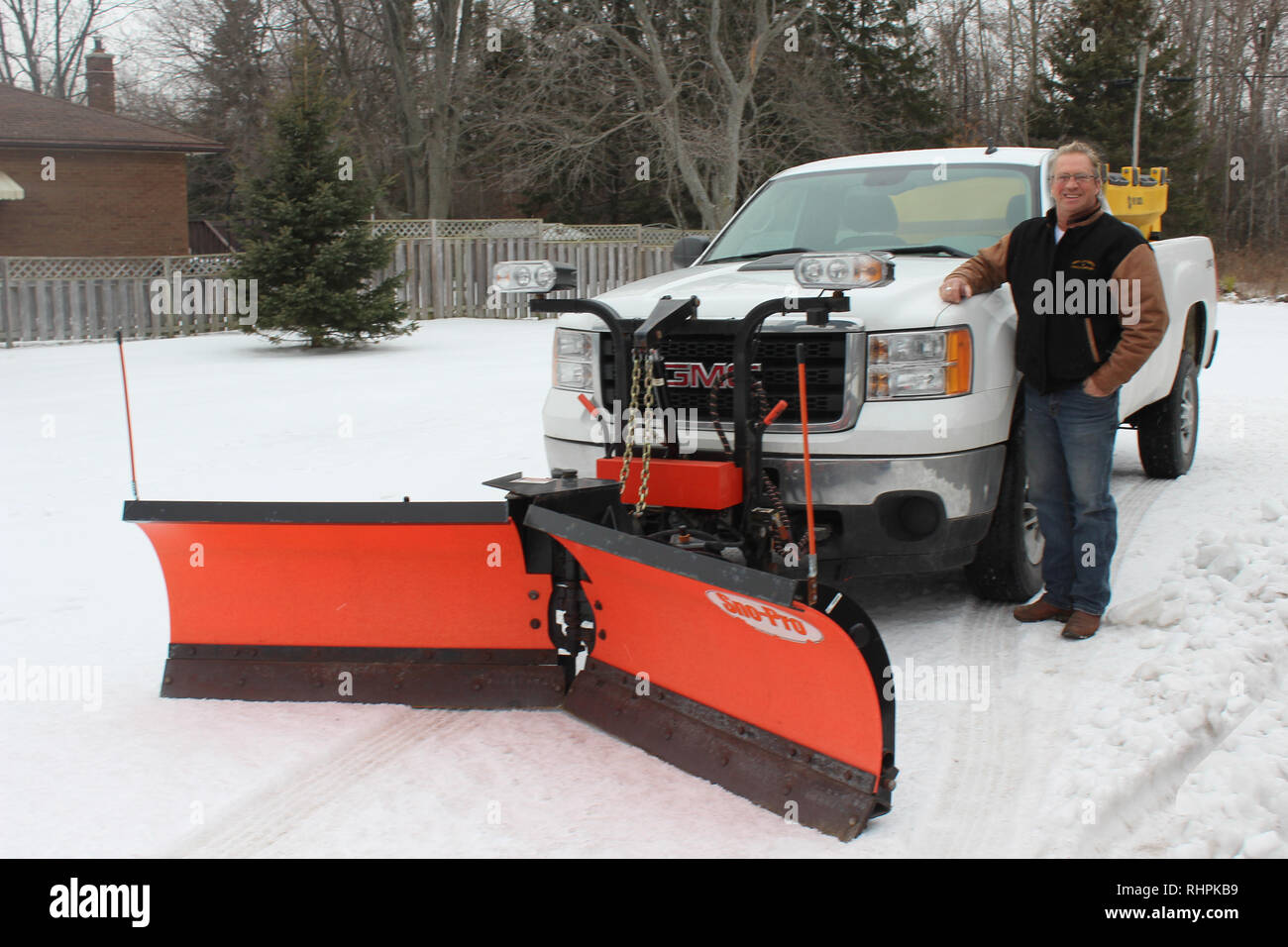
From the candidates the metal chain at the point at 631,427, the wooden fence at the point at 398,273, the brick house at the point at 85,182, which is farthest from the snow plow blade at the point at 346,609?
the brick house at the point at 85,182

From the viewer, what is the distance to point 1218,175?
48.7m

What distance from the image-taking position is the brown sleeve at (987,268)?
15.5 ft

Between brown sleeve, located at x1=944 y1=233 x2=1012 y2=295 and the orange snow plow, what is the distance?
790 millimetres

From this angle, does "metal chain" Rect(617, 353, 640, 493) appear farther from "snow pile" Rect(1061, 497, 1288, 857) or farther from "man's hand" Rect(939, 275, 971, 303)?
"snow pile" Rect(1061, 497, 1288, 857)

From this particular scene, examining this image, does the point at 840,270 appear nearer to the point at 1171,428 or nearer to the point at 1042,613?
the point at 1042,613

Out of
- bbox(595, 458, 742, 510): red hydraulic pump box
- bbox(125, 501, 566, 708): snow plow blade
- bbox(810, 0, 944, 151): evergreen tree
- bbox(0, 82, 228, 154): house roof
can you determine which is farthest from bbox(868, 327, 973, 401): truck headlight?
bbox(810, 0, 944, 151): evergreen tree

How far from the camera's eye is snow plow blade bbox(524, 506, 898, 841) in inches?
130

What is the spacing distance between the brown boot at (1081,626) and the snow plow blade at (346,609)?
194 centimetres

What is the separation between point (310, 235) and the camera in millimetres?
16547

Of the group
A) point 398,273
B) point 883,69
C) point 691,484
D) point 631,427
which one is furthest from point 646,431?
point 883,69

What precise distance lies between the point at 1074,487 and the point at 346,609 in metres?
2.73

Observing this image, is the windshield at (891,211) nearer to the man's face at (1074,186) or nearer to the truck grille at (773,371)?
the man's face at (1074,186)

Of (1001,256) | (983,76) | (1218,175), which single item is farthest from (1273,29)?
(1001,256)

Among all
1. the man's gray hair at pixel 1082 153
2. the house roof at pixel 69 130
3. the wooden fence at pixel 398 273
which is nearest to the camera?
the man's gray hair at pixel 1082 153
